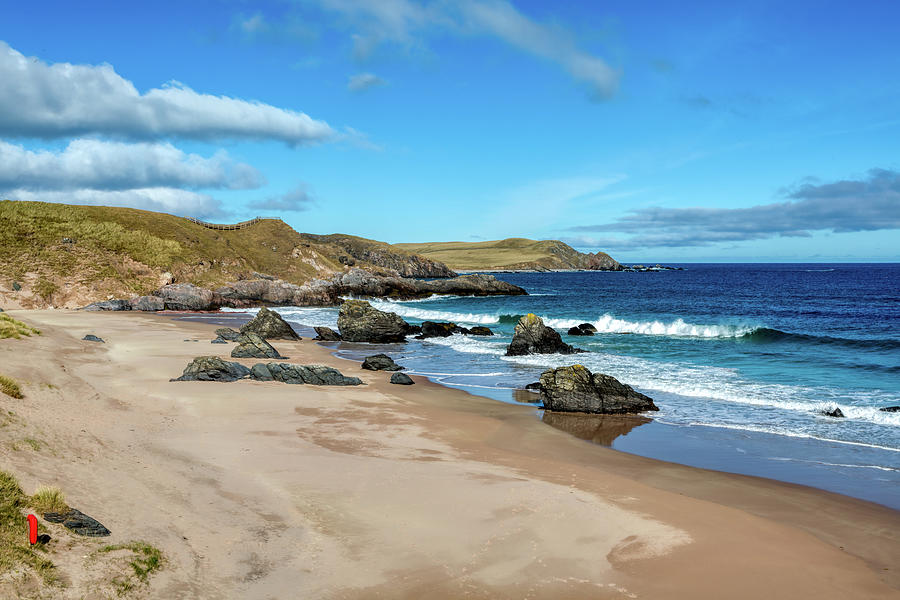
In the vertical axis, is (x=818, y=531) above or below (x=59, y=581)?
below

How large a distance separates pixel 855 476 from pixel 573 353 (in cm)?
2076

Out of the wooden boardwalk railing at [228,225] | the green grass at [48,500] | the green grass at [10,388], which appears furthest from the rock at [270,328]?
the wooden boardwalk railing at [228,225]

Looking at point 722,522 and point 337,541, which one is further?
point 722,522

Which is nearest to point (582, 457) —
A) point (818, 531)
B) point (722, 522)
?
point (722, 522)

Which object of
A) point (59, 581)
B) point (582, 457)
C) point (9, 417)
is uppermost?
point (9, 417)

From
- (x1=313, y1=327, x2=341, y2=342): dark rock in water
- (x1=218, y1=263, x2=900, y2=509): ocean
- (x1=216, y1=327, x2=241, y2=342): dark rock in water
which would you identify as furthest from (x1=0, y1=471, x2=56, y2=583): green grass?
(x1=313, y1=327, x2=341, y2=342): dark rock in water

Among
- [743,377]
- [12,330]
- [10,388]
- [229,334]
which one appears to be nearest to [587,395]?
[743,377]

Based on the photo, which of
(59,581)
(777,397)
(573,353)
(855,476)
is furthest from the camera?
(573,353)

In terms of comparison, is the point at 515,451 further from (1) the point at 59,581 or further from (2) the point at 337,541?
(1) the point at 59,581

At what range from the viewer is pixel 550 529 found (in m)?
9.45

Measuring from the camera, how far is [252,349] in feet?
93.6

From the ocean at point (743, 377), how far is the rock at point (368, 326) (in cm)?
137

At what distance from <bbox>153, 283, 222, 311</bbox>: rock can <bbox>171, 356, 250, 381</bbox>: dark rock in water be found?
140ft

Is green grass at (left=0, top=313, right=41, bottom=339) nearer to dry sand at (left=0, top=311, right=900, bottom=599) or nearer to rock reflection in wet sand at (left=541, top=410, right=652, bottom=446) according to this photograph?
dry sand at (left=0, top=311, right=900, bottom=599)
